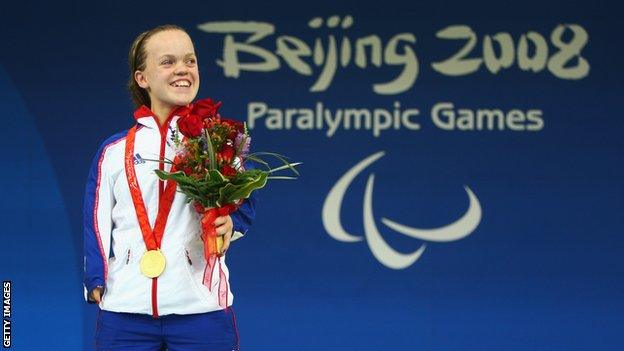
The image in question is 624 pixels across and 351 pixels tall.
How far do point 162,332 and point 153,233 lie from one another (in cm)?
28

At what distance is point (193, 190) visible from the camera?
365 centimetres

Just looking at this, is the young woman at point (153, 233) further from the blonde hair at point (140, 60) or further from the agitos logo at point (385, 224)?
the agitos logo at point (385, 224)

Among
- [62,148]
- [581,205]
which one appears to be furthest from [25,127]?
[581,205]

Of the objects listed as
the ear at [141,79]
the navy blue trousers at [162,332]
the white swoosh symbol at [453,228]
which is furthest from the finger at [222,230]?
the white swoosh symbol at [453,228]

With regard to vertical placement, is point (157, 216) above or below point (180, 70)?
below

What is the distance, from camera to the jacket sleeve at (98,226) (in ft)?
12.6

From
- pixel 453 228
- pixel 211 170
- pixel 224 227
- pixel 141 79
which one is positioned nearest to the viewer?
pixel 211 170

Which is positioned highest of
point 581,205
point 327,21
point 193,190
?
point 327,21

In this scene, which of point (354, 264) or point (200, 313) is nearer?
point (200, 313)

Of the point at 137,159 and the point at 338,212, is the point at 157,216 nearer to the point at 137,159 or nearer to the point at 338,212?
the point at 137,159

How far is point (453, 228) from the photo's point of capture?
20.6 ft

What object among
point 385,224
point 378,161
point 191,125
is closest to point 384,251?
point 385,224

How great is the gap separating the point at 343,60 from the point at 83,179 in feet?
4.37

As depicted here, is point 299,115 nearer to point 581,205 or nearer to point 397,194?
point 397,194
